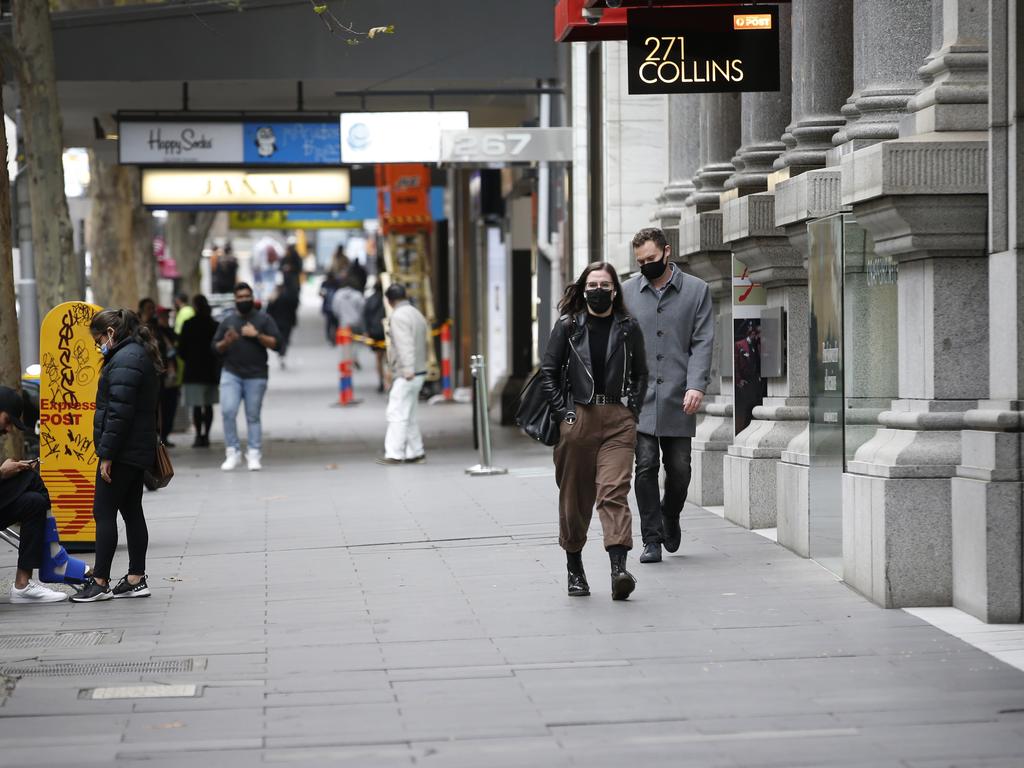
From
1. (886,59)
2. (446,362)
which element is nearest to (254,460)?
(886,59)

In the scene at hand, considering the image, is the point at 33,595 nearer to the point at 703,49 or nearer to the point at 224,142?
the point at 703,49

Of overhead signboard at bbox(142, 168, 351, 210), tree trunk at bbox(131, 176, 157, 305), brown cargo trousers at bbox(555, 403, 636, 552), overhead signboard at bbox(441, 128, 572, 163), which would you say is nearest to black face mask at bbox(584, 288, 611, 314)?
brown cargo trousers at bbox(555, 403, 636, 552)

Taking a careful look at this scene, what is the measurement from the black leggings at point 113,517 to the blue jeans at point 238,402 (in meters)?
8.50

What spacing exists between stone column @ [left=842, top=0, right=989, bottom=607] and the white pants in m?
9.97

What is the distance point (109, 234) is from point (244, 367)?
12.1 meters

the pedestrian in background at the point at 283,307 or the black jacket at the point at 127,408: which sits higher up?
the black jacket at the point at 127,408

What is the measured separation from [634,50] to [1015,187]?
360 centimetres

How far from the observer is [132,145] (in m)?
20.1

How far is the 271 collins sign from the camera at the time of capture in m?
11.1

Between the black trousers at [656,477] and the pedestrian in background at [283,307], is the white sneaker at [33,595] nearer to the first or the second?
the black trousers at [656,477]

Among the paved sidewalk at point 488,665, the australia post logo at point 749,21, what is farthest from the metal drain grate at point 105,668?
the australia post logo at point 749,21

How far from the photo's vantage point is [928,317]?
838 centimetres

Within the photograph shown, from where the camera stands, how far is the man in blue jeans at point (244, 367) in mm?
18141

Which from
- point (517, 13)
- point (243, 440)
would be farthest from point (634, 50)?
point (243, 440)
